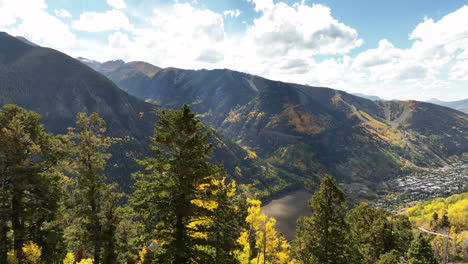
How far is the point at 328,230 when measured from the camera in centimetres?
2655

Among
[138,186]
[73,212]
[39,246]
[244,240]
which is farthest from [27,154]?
[244,240]

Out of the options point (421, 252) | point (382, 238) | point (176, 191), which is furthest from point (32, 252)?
point (382, 238)

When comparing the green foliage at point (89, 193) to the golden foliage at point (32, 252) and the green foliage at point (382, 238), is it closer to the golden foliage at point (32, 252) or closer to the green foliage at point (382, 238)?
the golden foliage at point (32, 252)

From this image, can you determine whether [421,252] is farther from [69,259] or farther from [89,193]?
[69,259]

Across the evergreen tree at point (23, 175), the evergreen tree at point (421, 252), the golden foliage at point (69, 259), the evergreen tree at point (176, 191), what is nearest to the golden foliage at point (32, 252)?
the evergreen tree at point (23, 175)

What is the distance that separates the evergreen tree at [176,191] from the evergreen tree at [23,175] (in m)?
16.3

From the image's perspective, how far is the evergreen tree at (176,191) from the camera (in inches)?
637

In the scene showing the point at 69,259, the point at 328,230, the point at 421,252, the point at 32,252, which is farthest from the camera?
the point at 69,259

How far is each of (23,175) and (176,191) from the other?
18888 mm

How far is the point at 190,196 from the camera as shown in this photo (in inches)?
669

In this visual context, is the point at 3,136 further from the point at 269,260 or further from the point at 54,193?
the point at 269,260

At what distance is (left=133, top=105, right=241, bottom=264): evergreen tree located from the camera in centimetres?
1619

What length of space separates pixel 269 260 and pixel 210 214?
20382 mm

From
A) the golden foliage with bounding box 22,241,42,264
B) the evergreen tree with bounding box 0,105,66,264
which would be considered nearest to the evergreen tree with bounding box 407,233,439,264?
the evergreen tree with bounding box 0,105,66,264
